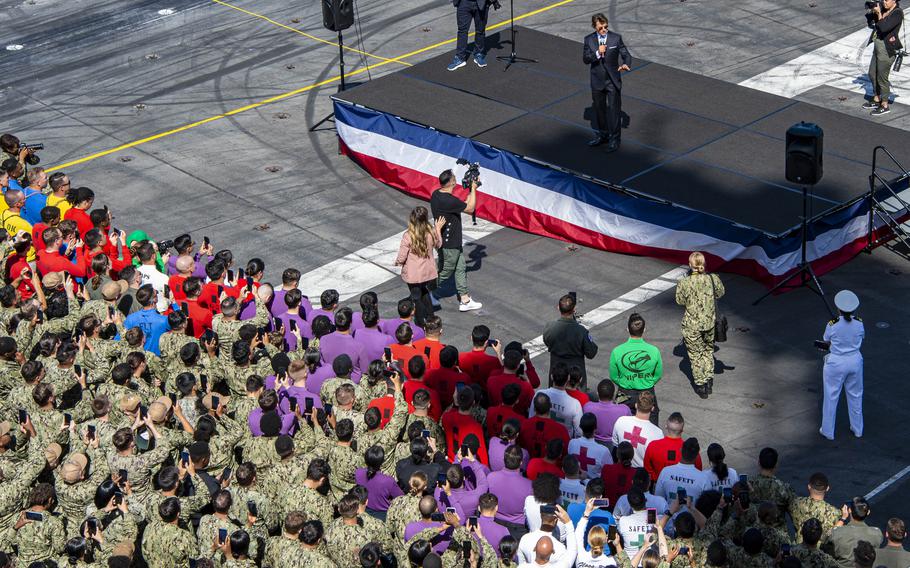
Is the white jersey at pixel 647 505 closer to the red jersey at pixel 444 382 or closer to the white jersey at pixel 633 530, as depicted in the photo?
the white jersey at pixel 633 530

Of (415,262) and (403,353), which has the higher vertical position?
(403,353)

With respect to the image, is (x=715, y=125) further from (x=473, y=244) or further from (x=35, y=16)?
(x=35, y=16)

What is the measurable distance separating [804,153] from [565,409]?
18.6ft

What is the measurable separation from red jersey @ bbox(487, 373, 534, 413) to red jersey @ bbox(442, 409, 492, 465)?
1.90 feet

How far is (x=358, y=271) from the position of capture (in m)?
18.9

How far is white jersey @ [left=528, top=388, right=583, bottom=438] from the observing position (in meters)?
13.1

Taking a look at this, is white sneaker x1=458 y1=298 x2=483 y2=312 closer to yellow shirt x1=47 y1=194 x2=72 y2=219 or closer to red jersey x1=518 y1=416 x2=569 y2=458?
red jersey x1=518 y1=416 x2=569 y2=458

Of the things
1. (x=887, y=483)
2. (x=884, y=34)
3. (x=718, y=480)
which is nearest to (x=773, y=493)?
(x=718, y=480)

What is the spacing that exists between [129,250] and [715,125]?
353 inches

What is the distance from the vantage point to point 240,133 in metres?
23.3

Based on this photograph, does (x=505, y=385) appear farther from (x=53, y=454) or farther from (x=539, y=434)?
(x=53, y=454)

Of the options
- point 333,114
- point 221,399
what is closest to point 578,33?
point 333,114

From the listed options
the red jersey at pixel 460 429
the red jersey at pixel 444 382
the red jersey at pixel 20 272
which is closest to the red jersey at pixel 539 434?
the red jersey at pixel 460 429

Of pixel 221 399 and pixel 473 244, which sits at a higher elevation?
pixel 221 399
